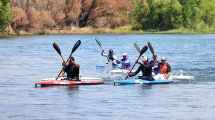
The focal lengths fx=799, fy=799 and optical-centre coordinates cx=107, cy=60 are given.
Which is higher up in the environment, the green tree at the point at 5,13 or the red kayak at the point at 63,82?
the green tree at the point at 5,13

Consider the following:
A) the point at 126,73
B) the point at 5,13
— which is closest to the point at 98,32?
the point at 5,13

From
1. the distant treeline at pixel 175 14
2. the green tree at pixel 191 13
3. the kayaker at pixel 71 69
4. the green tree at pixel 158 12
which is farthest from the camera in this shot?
the green tree at pixel 191 13

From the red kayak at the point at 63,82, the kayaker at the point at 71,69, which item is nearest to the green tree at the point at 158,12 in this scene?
the red kayak at the point at 63,82

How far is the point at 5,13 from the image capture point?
110 m

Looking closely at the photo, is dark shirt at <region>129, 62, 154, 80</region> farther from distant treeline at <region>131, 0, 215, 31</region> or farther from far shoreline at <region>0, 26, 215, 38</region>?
distant treeline at <region>131, 0, 215, 31</region>

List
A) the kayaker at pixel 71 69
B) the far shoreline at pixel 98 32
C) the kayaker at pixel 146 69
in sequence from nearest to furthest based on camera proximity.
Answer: the kayaker at pixel 71 69
the kayaker at pixel 146 69
the far shoreline at pixel 98 32

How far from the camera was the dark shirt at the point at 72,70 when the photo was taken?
37969mm

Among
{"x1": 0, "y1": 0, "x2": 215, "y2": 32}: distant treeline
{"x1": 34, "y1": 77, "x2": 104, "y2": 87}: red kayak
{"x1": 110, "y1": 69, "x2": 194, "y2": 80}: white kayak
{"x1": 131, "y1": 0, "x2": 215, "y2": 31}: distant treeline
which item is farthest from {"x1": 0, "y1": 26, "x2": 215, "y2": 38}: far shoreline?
{"x1": 34, "y1": 77, "x2": 104, "y2": 87}: red kayak

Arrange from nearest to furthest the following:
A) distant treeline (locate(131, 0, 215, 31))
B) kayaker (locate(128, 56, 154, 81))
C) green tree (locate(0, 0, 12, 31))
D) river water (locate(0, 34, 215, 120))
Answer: river water (locate(0, 34, 215, 120)), kayaker (locate(128, 56, 154, 81)), green tree (locate(0, 0, 12, 31)), distant treeline (locate(131, 0, 215, 31))

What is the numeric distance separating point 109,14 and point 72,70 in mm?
86793

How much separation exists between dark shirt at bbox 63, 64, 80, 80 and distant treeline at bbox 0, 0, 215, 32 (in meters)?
72.1

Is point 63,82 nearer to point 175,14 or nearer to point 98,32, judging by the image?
point 98,32

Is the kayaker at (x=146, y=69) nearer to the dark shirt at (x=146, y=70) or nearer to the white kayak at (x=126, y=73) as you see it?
the dark shirt at (x=146, y=70)

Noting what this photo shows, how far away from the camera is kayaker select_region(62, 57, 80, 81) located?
37969 millimetres
